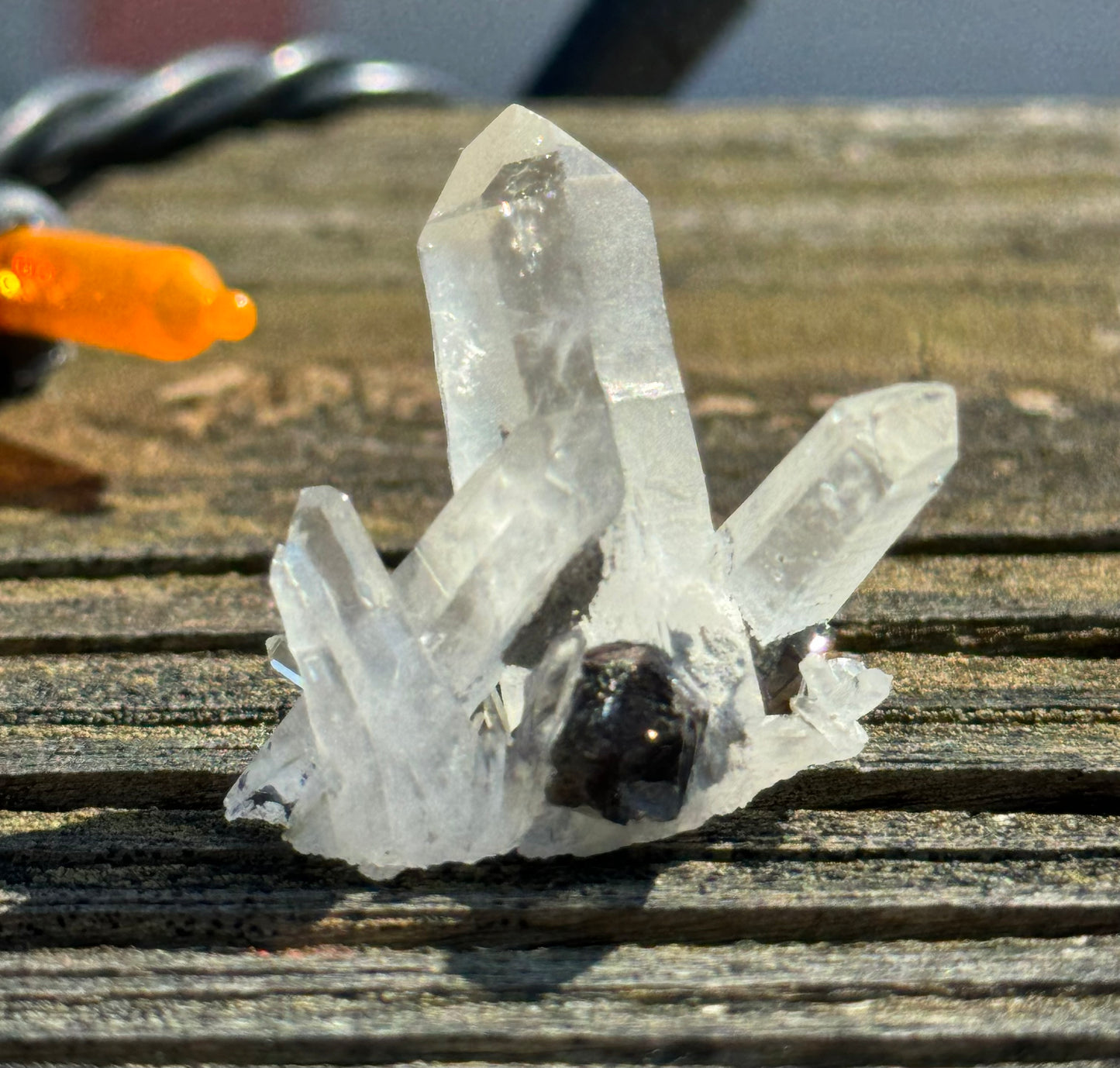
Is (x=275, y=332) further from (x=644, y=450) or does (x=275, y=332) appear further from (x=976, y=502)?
(x=644, y=450)

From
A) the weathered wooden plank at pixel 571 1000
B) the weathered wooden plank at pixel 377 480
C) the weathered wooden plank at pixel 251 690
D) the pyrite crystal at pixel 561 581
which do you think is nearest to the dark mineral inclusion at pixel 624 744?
the pyrite crystal at pixel 561 581

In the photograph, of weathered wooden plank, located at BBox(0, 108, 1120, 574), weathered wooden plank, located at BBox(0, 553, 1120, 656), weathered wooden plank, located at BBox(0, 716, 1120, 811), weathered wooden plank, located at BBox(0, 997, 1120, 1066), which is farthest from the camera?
weathered wooden plank, located at BBox(0, 108, 1120, 574)

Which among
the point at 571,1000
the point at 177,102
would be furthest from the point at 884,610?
the point at 177,102

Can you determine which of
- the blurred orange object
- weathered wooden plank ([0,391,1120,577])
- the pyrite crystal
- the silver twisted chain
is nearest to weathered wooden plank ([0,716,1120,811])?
the pyrite crystal

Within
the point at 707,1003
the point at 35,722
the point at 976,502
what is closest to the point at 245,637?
the point at 35,722

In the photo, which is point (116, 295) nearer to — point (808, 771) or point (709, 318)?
point (709, 318)

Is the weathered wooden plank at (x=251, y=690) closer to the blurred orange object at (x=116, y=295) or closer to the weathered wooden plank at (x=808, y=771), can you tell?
the weathered wooden plank at (x=808, y=771)

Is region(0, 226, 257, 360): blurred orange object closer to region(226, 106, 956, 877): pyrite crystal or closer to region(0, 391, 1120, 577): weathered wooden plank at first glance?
region(0, 391, 1120, 577): weathered wooden plank
